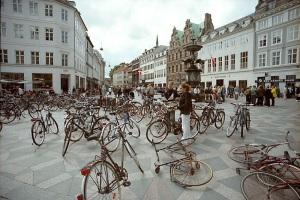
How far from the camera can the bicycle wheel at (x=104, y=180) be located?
343 cm

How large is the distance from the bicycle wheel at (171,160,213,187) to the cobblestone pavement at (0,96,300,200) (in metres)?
0.13

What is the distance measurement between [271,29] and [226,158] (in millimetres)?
35498

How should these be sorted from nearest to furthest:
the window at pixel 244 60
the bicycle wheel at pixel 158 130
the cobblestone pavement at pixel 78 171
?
the cobblestone pavement at pixel 78 171
the bicycle wheel at pixel 158 130
the window at pixel 244 60

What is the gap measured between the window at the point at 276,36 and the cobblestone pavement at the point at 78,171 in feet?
102

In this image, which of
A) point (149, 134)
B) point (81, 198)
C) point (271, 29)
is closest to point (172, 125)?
point (149, 134)

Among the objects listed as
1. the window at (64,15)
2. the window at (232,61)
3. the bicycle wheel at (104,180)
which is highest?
the window at (64,15)

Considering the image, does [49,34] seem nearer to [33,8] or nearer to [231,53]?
[33,8]

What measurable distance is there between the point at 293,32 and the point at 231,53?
38.3 feet

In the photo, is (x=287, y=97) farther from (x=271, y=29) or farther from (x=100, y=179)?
(x=100, y=179)

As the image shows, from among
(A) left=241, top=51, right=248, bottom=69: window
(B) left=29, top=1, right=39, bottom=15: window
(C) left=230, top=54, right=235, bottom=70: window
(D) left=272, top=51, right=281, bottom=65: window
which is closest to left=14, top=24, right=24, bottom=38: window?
(B) left=29, top=1, right=39, bottom=15: window

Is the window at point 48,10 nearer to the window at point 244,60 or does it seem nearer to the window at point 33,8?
the window at point 33,8

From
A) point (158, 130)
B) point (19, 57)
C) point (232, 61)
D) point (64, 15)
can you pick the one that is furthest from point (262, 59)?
point (19, 57)

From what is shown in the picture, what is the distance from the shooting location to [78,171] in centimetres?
499

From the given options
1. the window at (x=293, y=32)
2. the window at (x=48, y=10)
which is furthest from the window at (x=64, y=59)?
the window at (x=293, y=32)
